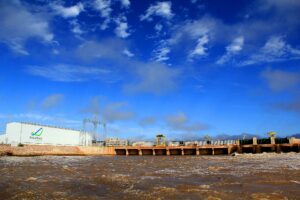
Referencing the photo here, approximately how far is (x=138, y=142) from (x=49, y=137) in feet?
85.6

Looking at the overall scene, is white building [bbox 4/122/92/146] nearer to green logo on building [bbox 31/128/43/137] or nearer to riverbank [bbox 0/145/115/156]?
green logo on building [bbox 31/128/43/137]

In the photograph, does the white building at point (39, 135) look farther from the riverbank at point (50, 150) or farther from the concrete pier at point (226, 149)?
the concrete pier at point (226, 149)

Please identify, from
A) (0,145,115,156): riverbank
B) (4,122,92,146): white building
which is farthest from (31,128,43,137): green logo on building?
(0,145,115,156): riverbank

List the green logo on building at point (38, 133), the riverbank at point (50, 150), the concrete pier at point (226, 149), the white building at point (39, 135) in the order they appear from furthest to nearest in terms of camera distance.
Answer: the green logo on building at point (38, 133) → the white building at point (39, 135) → the concrete pier at point (226, 149) → the riverbank at point (50, 150)

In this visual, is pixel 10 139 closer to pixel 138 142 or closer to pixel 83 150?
pixel 83 150

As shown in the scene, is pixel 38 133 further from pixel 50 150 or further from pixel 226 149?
pixel 226 149

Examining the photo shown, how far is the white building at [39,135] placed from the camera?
63.6m

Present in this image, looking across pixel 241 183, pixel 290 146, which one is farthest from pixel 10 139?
pixel 241 183

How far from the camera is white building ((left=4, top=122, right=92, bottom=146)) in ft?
209

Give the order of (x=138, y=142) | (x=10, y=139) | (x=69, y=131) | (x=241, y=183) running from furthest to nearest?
(x=138, y=142) → (x=69, y=131) → (x=10, y=139) → (x=241, y=183)

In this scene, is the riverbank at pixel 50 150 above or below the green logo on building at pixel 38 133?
below

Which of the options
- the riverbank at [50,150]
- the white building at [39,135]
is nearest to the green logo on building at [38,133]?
the white building at [39,135]

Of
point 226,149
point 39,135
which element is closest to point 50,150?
point 39,135

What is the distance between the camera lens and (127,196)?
10734 millimetres
